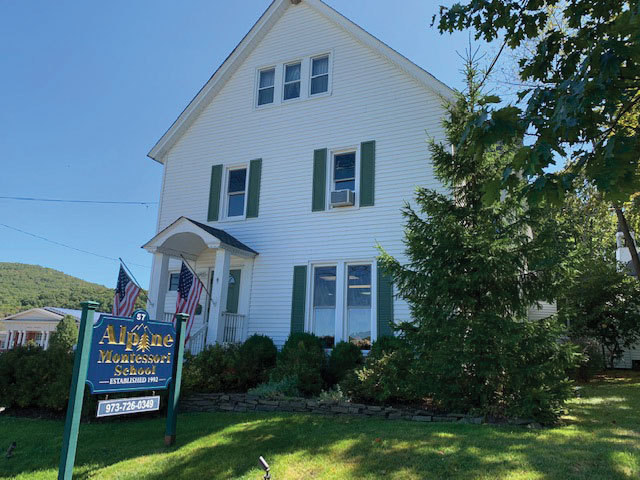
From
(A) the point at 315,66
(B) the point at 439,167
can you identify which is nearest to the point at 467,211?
(B) the point at 439,167

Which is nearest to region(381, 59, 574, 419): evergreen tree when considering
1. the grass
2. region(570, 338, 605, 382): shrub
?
the grass

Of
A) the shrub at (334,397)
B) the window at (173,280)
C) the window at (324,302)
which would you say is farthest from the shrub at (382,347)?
the window at (173,280)

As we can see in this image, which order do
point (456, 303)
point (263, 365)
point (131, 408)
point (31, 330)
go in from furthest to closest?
point (31, 330)
point (263, 365)
point (456, 303)
point (131, 408)

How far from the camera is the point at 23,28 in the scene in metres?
16.2

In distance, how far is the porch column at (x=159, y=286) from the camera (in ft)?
40.4

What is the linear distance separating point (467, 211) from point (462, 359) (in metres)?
2.49

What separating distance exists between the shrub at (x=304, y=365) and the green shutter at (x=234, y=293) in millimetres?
2401

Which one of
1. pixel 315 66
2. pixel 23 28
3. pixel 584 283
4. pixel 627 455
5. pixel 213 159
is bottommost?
pixel 627 455

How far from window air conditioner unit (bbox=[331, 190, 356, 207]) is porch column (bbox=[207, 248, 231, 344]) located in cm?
304

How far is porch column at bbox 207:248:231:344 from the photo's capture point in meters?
11.3

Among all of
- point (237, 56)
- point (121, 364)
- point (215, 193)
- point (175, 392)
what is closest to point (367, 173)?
point (215, 193)

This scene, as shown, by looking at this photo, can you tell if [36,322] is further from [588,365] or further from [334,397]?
[588,365]

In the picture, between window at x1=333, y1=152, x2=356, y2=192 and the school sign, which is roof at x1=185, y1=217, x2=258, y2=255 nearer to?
window at x1=333, y1=152, x2=356, y2=192

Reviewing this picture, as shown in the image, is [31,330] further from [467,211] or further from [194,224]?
[467,211]
